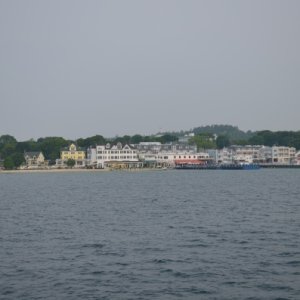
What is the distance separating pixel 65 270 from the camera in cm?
2525

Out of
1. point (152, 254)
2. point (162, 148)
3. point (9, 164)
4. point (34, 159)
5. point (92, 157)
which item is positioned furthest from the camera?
point (162, 148)

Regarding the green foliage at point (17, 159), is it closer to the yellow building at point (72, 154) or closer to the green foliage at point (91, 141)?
the yellow building at point (72, 154)

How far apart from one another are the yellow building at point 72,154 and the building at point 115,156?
3.42 meters

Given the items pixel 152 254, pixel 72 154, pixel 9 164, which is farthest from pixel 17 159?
pixel 152 254

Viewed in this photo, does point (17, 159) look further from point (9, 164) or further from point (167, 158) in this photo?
point (167, 158)

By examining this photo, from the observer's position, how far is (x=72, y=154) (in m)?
180

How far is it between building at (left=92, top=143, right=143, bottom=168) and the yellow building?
135 inches

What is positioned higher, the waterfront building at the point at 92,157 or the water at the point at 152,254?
the waterfront building at the point at 92,157

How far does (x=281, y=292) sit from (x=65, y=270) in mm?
8647

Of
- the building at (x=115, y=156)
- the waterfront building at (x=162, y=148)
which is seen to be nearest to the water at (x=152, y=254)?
the building at (x=115, y=156)

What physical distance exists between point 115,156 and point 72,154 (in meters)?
13.1

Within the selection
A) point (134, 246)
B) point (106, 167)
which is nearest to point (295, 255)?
point (134, 246)

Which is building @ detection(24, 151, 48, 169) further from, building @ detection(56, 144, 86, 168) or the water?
the water

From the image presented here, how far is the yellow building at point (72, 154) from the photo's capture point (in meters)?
180
